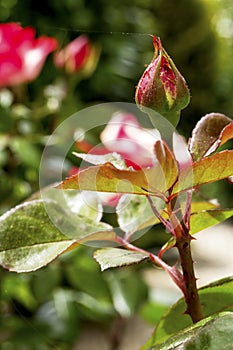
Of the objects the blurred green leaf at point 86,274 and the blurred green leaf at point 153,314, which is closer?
the blurred green leaf at point 153,314

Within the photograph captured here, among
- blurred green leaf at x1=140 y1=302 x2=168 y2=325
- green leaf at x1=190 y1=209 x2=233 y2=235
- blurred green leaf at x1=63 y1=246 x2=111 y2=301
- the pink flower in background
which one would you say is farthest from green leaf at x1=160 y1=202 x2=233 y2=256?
blurred green leaf at x1=63 y1=246 x2=111 y2=301

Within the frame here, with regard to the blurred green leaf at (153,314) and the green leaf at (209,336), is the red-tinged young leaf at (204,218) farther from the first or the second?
the blurred green leaf at (153,314)

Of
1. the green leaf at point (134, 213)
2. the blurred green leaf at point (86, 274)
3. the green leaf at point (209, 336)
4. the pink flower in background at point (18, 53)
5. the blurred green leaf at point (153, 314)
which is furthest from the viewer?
the blurred green leaf at point (86, 274)

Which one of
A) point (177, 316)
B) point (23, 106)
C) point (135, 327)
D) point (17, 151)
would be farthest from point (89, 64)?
point (177, 316)

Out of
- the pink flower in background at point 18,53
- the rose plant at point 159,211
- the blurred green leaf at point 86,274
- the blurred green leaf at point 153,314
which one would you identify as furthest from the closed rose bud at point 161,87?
the blurred green leaf at point 86,274

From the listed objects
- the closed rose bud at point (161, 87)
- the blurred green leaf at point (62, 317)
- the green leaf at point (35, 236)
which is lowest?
the blurred green leaf at point (62, 317)

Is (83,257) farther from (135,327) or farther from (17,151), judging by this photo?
(135,327)

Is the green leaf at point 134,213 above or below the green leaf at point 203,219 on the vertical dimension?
below

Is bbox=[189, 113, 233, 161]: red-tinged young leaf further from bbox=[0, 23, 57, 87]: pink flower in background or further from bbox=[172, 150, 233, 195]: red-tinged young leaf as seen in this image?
bbox=[0, 23, 57, 87]: pink flower in background
